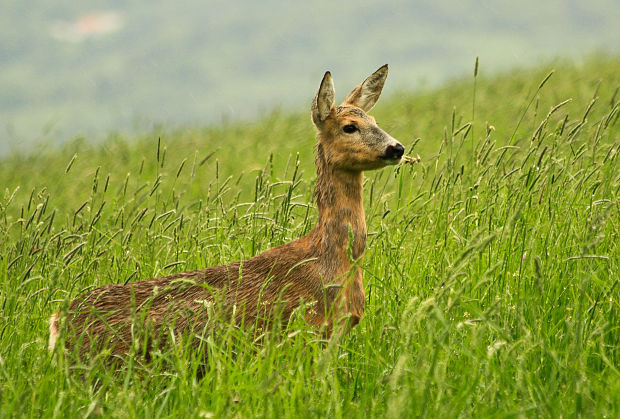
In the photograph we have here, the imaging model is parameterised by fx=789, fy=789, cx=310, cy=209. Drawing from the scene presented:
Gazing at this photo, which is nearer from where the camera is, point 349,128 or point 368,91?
point 349,128

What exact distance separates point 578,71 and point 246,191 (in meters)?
8.62

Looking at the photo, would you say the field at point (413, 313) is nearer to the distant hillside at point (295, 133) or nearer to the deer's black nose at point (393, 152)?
the deer's black nose at point (393, 152)

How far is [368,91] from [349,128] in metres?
0.49

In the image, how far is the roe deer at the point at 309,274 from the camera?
4.35 metres

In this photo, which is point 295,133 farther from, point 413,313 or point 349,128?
point 413,313

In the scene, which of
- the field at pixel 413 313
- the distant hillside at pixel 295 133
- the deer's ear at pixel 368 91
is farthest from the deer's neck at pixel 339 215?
the distant hillside at pixel 295 133

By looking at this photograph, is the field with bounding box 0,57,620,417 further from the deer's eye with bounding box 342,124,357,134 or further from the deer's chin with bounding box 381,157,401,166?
the deer's eye with bounding box 342,124,357,134

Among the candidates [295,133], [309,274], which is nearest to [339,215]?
[309,274]

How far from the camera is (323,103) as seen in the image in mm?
4871

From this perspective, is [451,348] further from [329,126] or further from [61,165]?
[61,165]

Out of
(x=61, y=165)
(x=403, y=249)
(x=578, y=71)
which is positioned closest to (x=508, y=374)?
(x=403, y=249)

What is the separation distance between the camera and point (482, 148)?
5316mm

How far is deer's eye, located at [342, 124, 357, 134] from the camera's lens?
4820 mm

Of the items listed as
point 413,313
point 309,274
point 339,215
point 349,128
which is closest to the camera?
point 413,313
